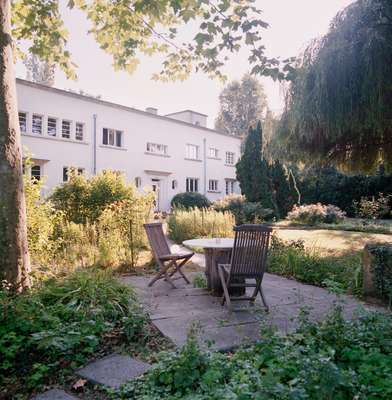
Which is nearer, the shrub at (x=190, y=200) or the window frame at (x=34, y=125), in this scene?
the window frame at (x=34, y=125)

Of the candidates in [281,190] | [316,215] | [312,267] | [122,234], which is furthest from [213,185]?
[312,267]

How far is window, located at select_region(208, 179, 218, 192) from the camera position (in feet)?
98.8

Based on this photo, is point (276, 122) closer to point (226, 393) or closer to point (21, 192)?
point (21, 192)

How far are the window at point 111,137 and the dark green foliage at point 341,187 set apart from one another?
39.3ft

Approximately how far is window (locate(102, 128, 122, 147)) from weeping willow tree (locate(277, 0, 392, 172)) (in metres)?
15.7

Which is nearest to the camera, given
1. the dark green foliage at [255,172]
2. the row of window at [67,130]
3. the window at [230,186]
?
the row of window at [67,130]

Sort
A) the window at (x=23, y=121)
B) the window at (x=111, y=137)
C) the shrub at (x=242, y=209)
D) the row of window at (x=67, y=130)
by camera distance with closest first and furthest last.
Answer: the shrub at (x=242, y=209), the window at (x=23, y=121), the row of window at (x=67, y=130), the window at (x=111, y=137)

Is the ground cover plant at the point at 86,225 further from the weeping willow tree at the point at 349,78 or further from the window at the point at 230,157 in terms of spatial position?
the window at the point at 230,157

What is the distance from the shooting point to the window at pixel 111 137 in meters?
22.4

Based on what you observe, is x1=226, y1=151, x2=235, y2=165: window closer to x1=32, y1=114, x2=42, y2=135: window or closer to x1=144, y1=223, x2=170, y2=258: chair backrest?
x1=32, y1=114, x2=42, y2=135: window

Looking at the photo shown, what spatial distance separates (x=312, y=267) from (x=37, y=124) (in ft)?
54.6

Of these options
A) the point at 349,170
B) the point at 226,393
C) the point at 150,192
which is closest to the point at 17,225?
the point at 226,393

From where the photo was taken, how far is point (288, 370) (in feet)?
9.31

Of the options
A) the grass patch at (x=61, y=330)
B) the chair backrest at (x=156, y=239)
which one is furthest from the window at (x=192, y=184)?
the grass patch at (x=61, y=330)
